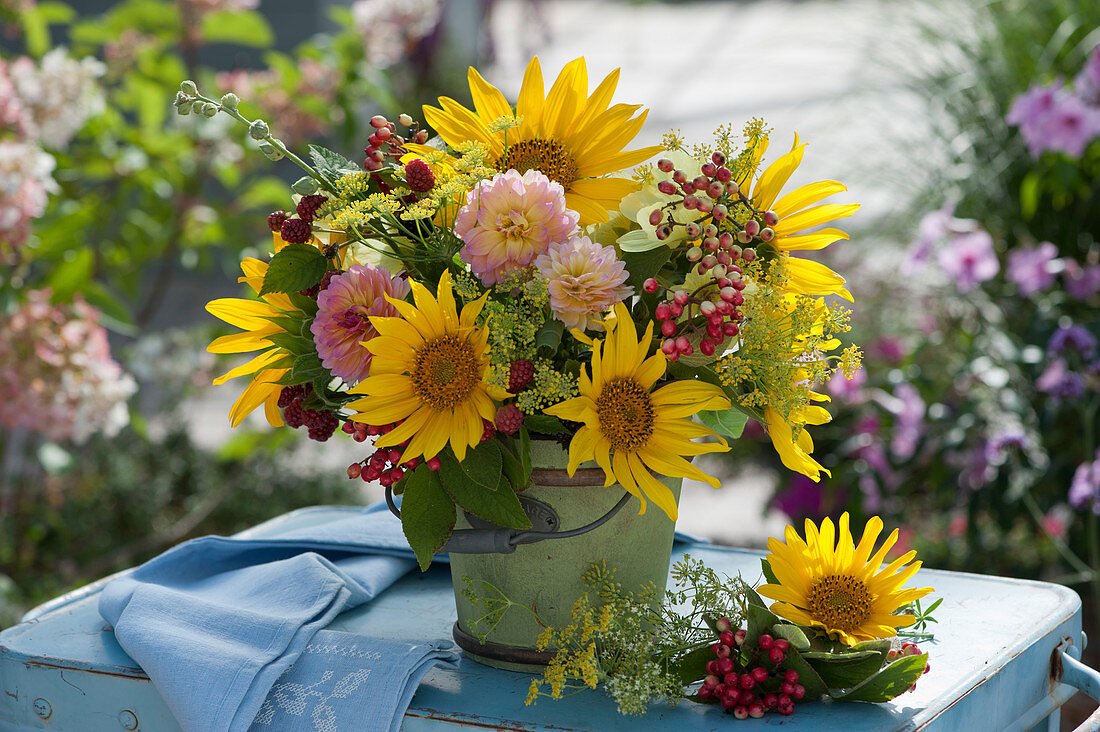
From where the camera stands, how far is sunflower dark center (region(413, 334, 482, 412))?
2.63 ft

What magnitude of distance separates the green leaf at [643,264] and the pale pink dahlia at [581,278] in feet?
0.11

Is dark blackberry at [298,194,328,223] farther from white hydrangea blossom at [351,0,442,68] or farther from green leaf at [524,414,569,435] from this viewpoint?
white hydrangea blossom at [351,0,442,68]

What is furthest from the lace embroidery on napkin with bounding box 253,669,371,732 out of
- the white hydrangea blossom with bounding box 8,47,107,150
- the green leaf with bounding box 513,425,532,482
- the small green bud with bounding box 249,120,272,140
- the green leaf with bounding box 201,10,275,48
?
the green leaf with bounding box 201,10,275,48

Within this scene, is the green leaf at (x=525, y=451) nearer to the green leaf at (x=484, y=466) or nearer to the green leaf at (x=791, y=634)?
the green leaf at (x=484, y=466)

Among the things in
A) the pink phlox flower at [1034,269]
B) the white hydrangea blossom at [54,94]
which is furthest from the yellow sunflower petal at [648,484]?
the white hydrangea blossom at [54,94]

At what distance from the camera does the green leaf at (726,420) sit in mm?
831

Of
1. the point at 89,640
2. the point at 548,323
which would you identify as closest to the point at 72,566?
the point at 89,640

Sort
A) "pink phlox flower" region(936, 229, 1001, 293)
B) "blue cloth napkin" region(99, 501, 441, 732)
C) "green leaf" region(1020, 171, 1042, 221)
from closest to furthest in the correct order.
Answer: "blue cloth napkin" region(99, 501, 441, 732) < "pink phlox flower" region(936, 229, 1001, 293) < "green leaf" region(1020, 171, 1042, 221)

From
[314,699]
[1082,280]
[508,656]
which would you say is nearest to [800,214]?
[508,656]

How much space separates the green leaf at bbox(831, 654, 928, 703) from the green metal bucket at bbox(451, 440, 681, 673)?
192 millimetres

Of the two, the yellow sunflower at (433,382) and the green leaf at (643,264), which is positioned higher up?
the green leaf at (643,264)

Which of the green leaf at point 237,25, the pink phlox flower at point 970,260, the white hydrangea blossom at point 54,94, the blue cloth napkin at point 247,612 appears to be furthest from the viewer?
the green leaf at point 237,25

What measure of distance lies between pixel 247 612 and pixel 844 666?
50cm

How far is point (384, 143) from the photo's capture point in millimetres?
870
